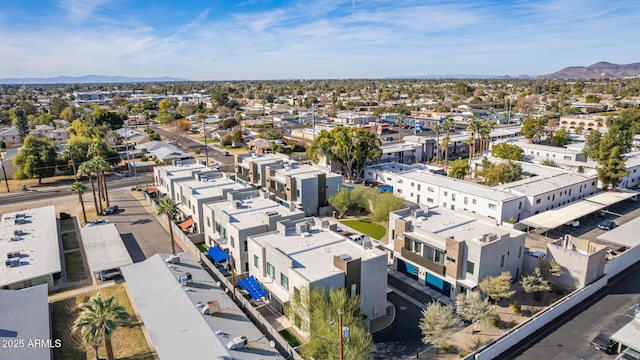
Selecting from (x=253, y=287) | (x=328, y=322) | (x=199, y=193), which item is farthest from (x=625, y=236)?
(x=199, y=193)

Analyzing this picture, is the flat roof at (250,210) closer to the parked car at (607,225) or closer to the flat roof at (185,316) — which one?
the flat roof at (185,316)

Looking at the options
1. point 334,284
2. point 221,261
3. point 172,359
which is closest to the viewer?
point 172,359

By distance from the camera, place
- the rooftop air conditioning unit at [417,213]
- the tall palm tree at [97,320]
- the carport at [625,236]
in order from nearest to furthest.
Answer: the tall palm tree at [97,320] → the carport at [625,236] → the rooftop air conditioning unit at [417,213]

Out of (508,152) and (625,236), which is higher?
(508,152)

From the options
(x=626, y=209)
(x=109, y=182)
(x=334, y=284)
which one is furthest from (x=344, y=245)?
(x=109, y=182)

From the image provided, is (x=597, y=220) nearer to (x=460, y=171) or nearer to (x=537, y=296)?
(x=460, y=171)

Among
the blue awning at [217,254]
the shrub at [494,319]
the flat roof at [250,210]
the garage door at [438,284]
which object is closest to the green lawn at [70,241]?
the flat roof at [250,210]

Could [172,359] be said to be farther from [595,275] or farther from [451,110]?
[451,110]
